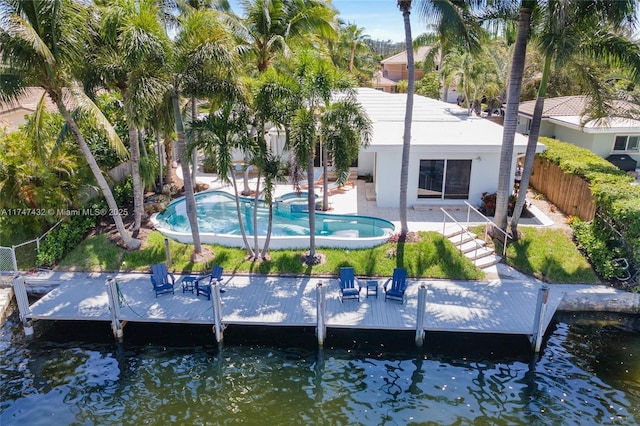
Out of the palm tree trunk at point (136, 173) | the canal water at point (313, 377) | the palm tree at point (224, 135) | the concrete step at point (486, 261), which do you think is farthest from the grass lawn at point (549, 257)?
the palm tree trunk at point (136, 173)

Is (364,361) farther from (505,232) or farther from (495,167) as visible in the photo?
(495,167)

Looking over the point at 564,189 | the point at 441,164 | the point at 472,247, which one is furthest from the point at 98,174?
the point at 564,189

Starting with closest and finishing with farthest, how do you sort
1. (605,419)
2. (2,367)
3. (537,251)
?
(605,419) → (2,367) → (537,251)

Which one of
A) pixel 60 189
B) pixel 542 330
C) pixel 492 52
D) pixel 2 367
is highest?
pixel 492 52

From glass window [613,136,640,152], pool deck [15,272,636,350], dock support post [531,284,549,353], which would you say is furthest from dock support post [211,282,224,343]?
glass window [613,136,640,152]

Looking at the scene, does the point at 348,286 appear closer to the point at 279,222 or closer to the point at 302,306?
the point at 302,306

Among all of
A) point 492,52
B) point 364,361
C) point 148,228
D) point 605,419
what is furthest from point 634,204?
point 492,52

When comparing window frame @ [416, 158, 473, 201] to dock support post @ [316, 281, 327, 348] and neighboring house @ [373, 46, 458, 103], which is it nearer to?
dock support post @ [316, 281, 327, 348]
